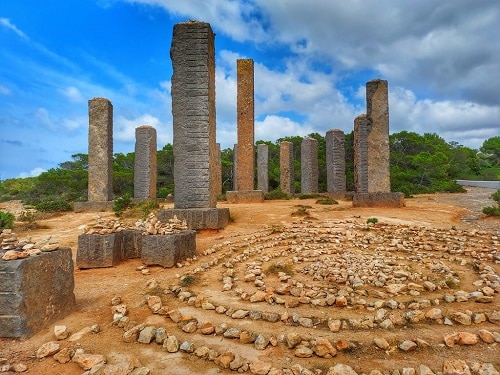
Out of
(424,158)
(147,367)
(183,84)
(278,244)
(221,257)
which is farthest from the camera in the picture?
(424,158)

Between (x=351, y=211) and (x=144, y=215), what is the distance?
612 centimetres

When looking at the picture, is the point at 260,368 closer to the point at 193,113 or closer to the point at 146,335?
the point at 146,335

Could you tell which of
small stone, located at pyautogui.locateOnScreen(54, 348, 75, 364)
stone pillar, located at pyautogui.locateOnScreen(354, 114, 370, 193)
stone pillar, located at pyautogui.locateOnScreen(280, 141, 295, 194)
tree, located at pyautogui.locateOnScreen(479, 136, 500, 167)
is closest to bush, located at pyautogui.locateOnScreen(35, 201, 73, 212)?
stone pillar, located at pyautogui.locateOnScreen(354, 114, 370, 193)

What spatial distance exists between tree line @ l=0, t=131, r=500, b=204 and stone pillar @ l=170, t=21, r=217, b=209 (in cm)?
1204

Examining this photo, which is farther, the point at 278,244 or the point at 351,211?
the point at 351,211

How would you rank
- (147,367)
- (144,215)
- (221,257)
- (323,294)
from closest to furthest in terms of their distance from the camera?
1. (147,367)
2. (323,294)
3. (221,257)
4. (144,215)

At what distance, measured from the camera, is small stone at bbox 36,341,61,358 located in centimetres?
268

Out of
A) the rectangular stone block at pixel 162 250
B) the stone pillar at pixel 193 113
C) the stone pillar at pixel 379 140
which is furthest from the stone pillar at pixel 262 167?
the rectangular stone block at pixel 162 250

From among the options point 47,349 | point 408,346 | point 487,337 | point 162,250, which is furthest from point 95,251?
point 487,337

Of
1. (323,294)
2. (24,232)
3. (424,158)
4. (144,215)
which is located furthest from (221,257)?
(424,158)

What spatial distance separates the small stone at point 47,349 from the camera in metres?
2.68

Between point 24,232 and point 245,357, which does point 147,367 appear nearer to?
point 245,357

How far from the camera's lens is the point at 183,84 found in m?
8.44

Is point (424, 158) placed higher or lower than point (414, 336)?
higher
